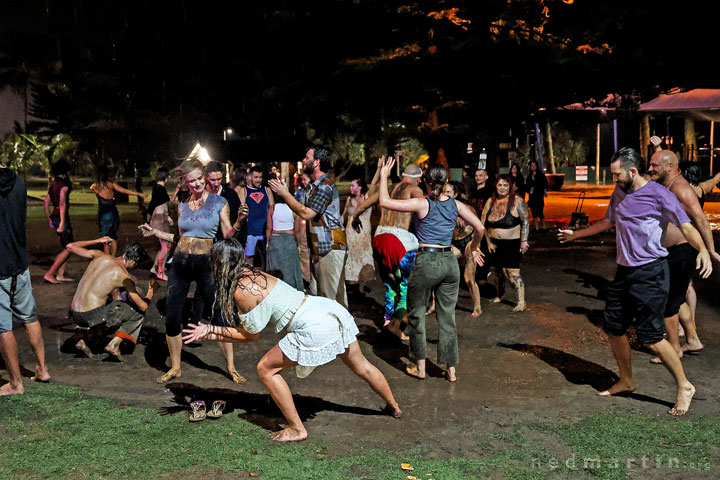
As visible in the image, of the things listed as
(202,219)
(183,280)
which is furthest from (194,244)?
(183,280)

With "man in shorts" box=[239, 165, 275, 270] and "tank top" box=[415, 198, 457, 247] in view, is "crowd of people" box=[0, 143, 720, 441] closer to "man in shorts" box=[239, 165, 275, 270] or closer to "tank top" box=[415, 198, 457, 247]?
"tank top" box=[415, 198, 457, 247]

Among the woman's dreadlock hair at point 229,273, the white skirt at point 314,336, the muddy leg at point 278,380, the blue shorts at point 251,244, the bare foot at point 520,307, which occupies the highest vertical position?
the woman's dreadlock hair at point 229,273

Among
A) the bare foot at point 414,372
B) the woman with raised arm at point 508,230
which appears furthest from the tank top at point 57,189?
the bare foot at point 414,372

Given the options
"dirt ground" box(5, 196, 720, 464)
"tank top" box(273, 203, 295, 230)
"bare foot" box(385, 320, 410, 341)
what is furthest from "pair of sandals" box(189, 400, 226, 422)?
"tank top" box(273, 203, 295, 230)

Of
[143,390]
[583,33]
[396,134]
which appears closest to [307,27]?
[396,134]

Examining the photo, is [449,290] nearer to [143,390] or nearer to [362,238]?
[143,390]

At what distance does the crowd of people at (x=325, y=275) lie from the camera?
16.0 ft

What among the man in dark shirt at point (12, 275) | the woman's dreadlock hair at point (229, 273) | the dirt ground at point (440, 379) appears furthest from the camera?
the man in dark shirt at point (12, 275)

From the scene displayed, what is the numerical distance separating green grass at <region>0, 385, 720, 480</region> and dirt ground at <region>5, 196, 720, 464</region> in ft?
0.62

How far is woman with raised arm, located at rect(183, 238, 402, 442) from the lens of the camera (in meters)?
4.77

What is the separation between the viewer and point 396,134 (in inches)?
1203

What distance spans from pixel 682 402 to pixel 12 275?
5.43 metres

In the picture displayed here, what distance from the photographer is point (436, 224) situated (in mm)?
6270

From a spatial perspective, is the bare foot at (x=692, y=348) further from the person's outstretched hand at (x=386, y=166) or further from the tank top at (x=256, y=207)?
the tank top at (x=256, y=207)
